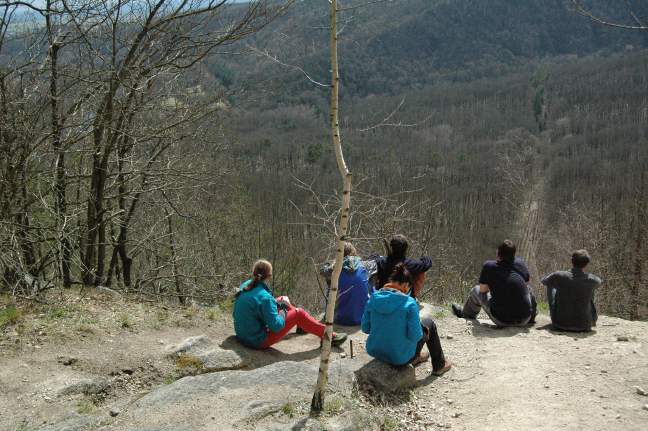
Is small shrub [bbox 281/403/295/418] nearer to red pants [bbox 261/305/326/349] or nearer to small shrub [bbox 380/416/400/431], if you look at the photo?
small shrub [bbox 380/416/400/431]

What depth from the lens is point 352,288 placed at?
7922mm

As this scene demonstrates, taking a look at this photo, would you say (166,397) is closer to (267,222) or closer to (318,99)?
(267,222)

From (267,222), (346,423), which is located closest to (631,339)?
(346,423)

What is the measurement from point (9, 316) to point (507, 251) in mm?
6038

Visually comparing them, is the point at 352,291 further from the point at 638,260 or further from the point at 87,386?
the point at 638,260

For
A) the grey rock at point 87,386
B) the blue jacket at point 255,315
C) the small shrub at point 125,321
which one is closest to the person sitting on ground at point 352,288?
the blue jacket at point 255,315

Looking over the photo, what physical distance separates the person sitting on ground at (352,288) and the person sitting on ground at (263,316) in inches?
29.4

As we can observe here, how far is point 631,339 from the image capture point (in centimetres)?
735

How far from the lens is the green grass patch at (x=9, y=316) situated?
22.6 feet

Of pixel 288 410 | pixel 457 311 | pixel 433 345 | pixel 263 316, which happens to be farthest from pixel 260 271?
pixel 457 311

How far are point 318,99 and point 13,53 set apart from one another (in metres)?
128

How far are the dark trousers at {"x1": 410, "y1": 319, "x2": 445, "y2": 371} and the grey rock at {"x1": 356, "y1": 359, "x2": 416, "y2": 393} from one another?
0.28 meters

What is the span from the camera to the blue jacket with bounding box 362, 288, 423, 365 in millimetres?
5941

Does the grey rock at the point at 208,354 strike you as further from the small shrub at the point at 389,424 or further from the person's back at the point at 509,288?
the person's back at the point at 509,288
